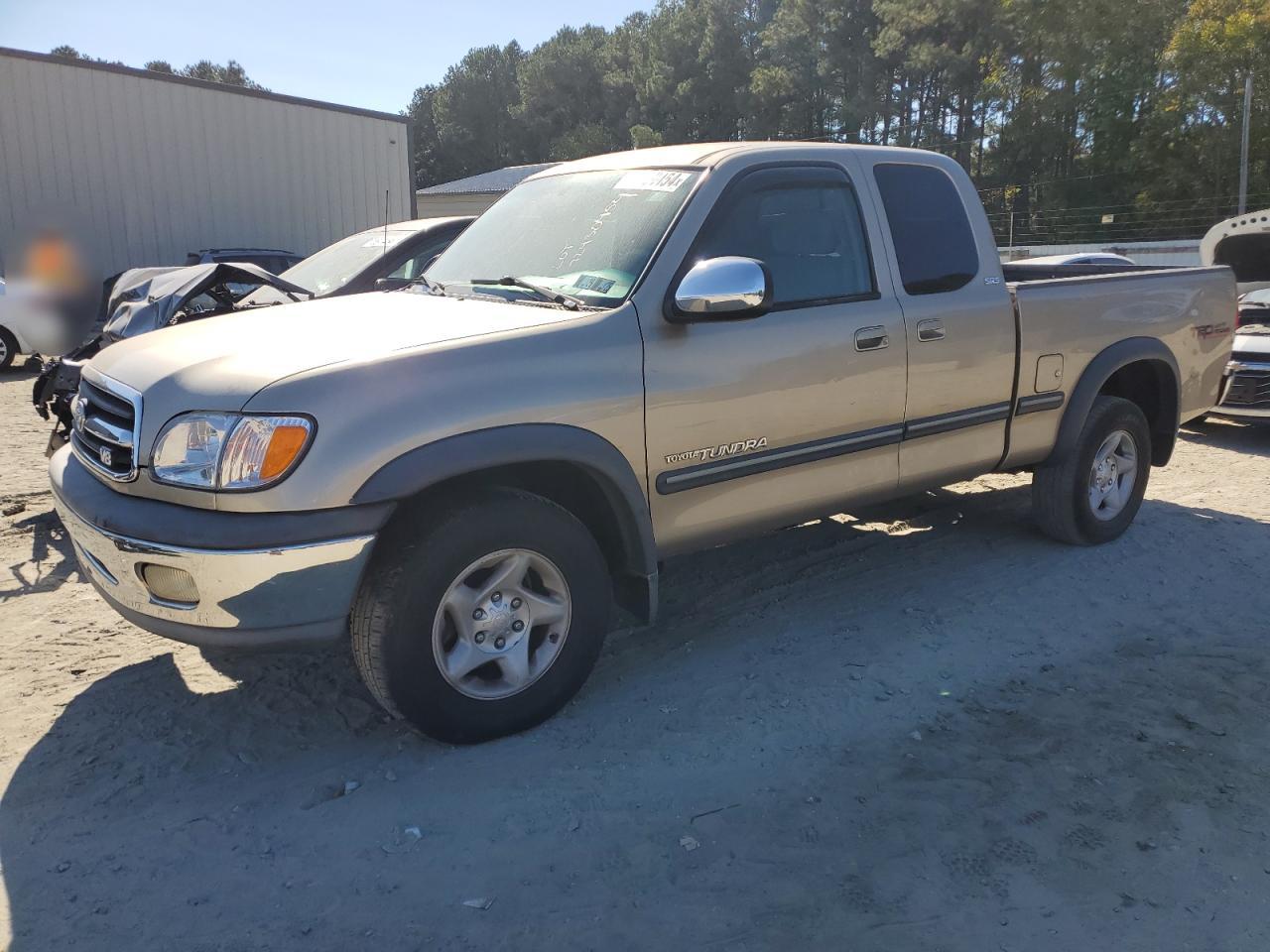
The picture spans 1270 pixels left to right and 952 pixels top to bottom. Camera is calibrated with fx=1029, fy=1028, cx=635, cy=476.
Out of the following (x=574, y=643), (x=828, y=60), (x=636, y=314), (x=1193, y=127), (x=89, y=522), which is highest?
(x=828, y=60)

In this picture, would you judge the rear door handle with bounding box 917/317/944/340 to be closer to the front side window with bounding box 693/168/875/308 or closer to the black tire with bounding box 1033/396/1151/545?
the front side window with bounding box 693/168/875/308

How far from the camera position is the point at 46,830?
10.0ft

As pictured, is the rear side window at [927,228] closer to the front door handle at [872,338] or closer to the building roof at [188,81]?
the front door handle at [872,338]

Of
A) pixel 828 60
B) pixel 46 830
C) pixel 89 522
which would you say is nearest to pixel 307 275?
pixel 89 522

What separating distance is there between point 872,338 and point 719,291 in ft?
3.23

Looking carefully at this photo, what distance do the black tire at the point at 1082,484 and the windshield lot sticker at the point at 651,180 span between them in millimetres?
2748

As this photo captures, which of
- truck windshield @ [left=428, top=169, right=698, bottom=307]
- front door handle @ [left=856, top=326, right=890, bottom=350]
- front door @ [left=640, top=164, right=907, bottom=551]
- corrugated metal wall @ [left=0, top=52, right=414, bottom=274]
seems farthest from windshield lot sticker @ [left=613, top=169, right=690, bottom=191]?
corrugated metal wall @ [left=0, top=52, right=414, bottom=274]

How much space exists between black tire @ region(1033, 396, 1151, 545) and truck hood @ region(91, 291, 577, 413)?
10.5ft

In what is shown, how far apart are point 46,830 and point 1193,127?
129ft

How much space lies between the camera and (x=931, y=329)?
4539mm

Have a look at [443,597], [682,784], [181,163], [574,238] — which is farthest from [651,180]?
[181,163]

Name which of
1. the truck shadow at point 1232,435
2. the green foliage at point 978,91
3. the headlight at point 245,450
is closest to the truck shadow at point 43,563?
the headlight at point 245,450

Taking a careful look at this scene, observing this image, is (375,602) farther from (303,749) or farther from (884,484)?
(884,484)

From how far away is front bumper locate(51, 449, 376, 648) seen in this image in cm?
300
